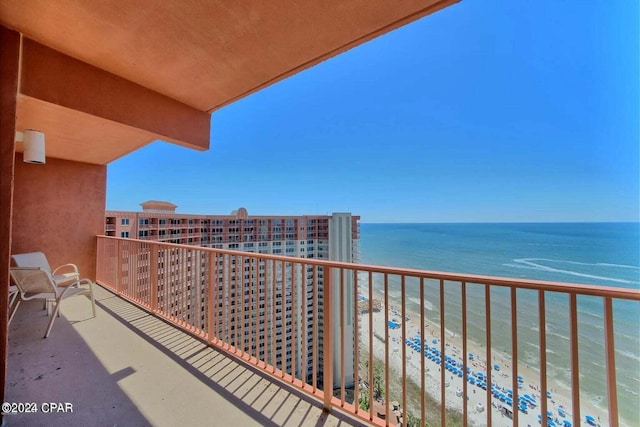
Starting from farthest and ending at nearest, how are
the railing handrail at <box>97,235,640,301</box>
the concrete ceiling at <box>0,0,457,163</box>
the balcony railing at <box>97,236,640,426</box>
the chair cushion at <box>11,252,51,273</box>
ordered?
1. the chair cushion at <box>11,252,51,273</box>
2. the concrete ceiling at <box>0,0,457,163</box>
3. the balcony railing at <box>97,236,640,426</box>
4. the railing handrail at <box>97,235,640,301</box>

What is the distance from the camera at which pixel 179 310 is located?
3152 mm

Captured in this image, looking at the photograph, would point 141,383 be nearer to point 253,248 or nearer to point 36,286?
point 36,286

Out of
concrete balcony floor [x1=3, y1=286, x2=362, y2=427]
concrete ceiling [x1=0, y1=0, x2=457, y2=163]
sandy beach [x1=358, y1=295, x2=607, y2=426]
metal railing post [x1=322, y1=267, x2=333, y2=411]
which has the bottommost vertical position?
sandy beach [x1=358, y1=295, x2=607, y2=426]

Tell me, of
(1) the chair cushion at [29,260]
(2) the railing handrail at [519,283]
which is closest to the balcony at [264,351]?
(2) the railing handrail at [519,283]

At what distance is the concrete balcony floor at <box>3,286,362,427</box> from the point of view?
160cm

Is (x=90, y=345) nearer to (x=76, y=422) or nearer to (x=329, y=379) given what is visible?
(x=76, y=422)

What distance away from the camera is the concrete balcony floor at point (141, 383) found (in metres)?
1.60

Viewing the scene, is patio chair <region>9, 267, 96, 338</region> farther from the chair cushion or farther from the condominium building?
the condominium building

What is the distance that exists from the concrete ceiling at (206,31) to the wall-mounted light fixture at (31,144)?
0.87 meters

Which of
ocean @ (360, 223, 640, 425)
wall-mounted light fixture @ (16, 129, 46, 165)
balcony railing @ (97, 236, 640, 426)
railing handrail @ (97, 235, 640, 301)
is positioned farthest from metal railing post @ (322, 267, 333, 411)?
ocean @ (360, 223, 640, 425)

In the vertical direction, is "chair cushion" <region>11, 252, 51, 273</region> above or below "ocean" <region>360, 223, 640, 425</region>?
above

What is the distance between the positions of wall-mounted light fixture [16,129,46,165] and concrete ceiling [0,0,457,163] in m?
0.87

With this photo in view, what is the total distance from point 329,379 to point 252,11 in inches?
94.7

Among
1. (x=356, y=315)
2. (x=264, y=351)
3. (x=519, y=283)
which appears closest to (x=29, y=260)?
(x=264, y=351)
